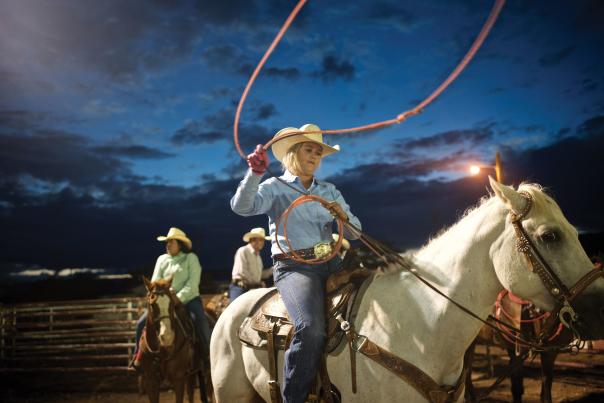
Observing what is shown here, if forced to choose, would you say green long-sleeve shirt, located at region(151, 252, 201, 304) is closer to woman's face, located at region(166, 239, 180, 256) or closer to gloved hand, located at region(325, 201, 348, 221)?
woman's face, located at region(166, 239, 180, 256)

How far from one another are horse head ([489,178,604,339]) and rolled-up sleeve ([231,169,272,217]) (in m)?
1.51

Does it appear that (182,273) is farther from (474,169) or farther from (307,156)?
(474,169)

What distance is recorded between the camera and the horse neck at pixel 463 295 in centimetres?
235

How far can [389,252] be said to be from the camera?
2.63 meters

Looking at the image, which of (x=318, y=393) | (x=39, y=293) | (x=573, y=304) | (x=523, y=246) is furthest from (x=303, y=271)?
(x=39, y=293)

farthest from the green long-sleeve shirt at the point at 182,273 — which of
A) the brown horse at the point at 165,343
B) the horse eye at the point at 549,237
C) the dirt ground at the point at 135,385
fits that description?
the horse eye at the point at 549,237

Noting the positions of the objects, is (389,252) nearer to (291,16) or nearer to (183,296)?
(291,16)

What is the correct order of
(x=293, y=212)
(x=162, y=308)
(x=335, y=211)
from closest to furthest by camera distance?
(x=335, y=211)
(x=293, y=212)
(x=162, y=308)

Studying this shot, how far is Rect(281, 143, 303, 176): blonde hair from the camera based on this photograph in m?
3.09

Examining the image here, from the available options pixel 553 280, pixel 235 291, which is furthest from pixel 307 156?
pixel 235 291

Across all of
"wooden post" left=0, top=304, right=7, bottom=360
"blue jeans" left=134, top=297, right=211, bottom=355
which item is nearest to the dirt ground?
"wooden post" left=0, top=304, right=7, bottom=360

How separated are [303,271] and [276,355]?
24.9 inches

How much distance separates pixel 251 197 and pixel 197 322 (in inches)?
193

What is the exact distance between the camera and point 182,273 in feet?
22.7
